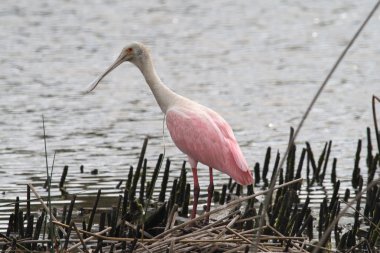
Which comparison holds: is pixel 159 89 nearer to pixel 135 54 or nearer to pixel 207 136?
pixel 135 54

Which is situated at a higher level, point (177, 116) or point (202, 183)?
point (177, 116)

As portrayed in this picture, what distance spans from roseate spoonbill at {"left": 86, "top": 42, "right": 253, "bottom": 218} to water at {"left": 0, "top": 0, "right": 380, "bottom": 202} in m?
2.86

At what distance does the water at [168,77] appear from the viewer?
58.5ft

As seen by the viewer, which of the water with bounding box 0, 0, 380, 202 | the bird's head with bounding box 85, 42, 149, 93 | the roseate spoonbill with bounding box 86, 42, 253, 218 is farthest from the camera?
the water with bounding box 0, 0, 380, 202

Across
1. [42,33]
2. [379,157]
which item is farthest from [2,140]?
[42,33]

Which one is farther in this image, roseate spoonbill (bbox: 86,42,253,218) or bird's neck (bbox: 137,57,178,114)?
bird's neck (bbox: 137,57,178,114)

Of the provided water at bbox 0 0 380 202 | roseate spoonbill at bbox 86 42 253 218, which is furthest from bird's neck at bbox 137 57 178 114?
water at bbox 0 0 380 202

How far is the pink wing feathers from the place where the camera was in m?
Result: 11.8

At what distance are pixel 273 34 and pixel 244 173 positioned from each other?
63.5ft

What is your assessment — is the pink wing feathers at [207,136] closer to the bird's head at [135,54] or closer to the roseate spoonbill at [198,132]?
the roseate spoonbill at [198,132]

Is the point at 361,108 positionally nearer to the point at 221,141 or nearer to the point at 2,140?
the point at 2,140

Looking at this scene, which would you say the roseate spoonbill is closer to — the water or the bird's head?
the bird's head

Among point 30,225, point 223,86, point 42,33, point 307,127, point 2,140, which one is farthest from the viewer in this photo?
point 42,33

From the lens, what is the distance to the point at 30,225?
10461mm
